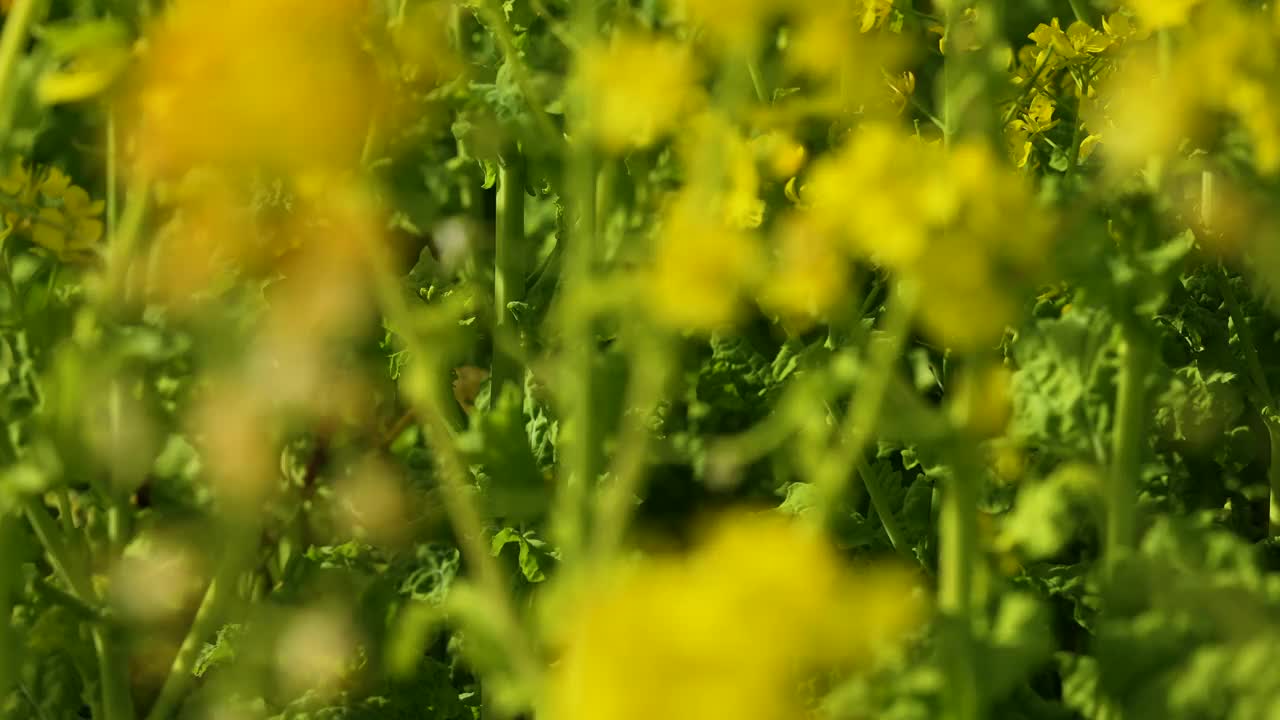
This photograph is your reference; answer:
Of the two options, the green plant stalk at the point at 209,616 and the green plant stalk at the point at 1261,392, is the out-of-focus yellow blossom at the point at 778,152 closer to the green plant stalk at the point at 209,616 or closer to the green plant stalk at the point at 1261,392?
the green plant stalk at the point at 1261,392

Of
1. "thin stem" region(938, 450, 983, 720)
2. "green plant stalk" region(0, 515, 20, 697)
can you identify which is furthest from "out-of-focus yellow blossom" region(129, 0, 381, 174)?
"green plant stalk" region(0, 515, 20, 697)

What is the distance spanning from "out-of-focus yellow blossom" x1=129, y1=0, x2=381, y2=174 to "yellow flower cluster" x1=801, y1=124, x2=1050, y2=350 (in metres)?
0.31

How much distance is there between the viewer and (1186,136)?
49.4 inches

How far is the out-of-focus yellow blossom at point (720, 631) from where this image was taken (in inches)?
30.7

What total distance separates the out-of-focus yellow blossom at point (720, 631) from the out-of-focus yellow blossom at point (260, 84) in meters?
0.35

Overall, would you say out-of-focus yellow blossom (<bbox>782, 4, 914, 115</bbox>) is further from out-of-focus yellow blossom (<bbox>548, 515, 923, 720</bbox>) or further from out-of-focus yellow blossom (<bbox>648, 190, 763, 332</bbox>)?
out-of-focus yellow blossom (<bbox>548, 515, 923, 720</bbox>)

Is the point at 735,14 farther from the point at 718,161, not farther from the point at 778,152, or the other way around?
the point at 778,152

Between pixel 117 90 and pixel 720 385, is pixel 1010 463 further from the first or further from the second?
pixel 117 90

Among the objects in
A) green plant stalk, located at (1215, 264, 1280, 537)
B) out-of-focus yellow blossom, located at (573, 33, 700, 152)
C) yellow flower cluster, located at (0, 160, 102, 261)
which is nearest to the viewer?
out-of-focus yellow blossom, located at (573, 33, 700, 152)

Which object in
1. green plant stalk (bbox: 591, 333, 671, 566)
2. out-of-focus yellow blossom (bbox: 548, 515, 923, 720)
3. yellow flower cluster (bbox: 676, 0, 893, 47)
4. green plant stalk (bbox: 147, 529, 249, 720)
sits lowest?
green plant stalk (bbox: 147, 529, 249, 720)

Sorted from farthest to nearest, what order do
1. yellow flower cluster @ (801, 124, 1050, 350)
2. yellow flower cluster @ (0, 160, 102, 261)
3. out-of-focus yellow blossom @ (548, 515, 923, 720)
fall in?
yellow flower cluster @ (0, 160, 102, 261) < yellow flower cluster @ (801, 124, 1050, 350) < out-of-focus yellow blossom @ (548, 515, 923, 720)

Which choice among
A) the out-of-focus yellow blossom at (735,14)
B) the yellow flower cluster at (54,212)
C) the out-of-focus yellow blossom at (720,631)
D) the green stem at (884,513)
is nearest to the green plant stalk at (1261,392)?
the green stem at (884,513)

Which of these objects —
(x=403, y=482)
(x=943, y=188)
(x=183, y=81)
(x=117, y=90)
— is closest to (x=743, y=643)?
(x=943, y=188)

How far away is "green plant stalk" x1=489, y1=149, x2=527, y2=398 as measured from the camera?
6.21 ft
